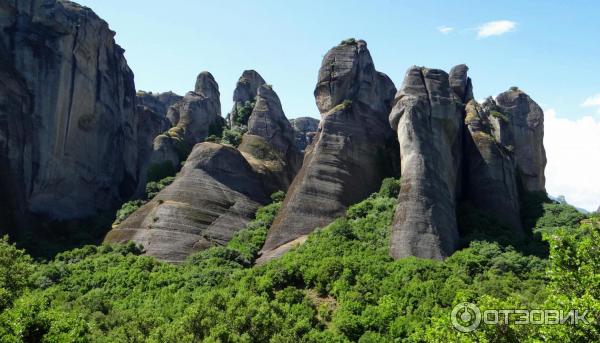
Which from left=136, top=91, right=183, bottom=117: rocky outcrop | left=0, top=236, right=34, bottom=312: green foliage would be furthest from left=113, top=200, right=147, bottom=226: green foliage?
left=136, top=91, right=183, bottom=117: rocky outcrop

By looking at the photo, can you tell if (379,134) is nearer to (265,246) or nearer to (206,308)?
(265,246)

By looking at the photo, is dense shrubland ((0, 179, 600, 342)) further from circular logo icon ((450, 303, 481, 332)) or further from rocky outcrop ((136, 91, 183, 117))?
rocky outcrop ((136, 91, 183, 117))

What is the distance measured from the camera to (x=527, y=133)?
7688 centimetres

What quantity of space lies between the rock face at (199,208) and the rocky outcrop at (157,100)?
60.5 m

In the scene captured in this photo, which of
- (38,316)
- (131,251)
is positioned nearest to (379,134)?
(131,251)

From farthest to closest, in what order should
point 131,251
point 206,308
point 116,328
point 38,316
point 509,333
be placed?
point 131,251 → point 116,328 → point 206,308 → point 38,316 → point 509,333

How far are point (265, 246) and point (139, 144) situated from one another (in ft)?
138

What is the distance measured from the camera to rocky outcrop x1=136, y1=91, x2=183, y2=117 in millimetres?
123188

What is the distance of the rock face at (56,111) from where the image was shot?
5919 cm

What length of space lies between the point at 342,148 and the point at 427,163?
Answer: 9048 millimetres

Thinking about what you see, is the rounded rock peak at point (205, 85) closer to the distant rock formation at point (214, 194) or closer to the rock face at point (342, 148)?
the distant rock formation at point (214, 194)

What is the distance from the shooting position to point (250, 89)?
316 feet

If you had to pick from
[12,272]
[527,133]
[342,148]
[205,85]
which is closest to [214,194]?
[342,148]

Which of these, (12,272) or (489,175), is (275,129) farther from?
(12,272)
